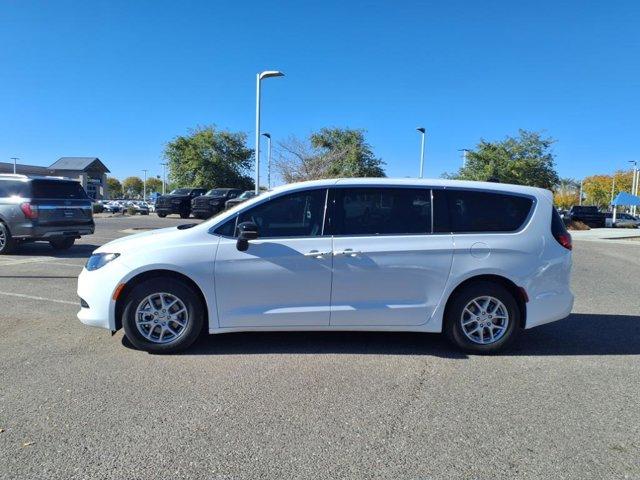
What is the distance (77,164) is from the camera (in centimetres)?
7088

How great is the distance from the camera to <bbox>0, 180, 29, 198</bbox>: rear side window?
10789 mm

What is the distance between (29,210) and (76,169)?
6558 centimetres

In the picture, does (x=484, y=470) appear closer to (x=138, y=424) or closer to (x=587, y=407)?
(x=587, y=407)

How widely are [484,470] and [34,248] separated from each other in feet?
42.1

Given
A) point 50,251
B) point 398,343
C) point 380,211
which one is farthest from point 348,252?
point 50,251

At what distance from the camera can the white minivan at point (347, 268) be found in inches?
182

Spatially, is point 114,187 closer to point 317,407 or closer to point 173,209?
point 173,209

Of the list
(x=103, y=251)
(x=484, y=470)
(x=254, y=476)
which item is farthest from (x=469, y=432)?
(x=103, y=251)

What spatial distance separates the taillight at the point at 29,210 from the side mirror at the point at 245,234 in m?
8.17

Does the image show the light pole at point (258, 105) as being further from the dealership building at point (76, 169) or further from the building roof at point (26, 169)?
the building roof at point (26, 169)

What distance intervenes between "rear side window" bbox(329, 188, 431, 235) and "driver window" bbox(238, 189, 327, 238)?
165 millimetres

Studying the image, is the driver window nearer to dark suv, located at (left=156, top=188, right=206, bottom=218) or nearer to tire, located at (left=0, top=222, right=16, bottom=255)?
tire, located at (left=0, top=222, right=16, bottom=255)

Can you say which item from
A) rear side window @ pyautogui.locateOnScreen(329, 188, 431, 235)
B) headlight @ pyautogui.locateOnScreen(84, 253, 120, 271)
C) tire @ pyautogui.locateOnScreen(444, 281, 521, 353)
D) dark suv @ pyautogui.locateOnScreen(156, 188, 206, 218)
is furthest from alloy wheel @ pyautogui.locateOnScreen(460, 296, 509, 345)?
dark suv @ pyautogui.locateOnScreen(156, 188, 206, 218)

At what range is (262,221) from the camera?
4.75m
